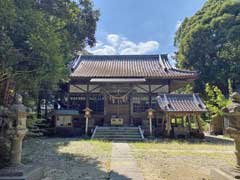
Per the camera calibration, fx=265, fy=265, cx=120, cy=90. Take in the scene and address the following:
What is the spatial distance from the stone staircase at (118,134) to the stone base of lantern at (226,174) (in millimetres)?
8483

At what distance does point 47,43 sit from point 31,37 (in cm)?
45

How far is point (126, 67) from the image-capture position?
62.8 feet

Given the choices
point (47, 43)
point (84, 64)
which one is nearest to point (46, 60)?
point (47, 43)

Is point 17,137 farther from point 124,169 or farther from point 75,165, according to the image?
point 124,169

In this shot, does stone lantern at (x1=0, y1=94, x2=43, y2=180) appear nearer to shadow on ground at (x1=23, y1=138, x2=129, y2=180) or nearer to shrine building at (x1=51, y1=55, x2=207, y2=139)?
shadow on ground at (x1=23, y1=138, x2=129, y2=180)

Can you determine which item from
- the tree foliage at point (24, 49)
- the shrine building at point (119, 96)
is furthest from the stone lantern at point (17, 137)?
the shrine building at point (119, 96)

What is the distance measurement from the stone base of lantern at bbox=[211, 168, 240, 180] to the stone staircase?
A: 8.48 metres

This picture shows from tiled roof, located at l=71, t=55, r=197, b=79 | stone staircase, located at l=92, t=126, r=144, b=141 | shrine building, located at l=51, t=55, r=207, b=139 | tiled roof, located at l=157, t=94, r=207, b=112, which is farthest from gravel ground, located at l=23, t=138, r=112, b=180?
tiled roof, located at l=71, t=55, r=197, b=79

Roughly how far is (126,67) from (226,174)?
15019 millimetres

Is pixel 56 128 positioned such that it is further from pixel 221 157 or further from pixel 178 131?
pixel 221 157

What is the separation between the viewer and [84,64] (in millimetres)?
19781

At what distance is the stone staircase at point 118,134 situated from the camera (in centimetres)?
1362

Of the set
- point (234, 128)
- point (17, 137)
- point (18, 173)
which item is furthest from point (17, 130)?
point (234, 128)

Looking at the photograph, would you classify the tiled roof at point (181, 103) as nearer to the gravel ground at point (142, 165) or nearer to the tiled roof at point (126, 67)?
the tiled roof at point (126, 67)
